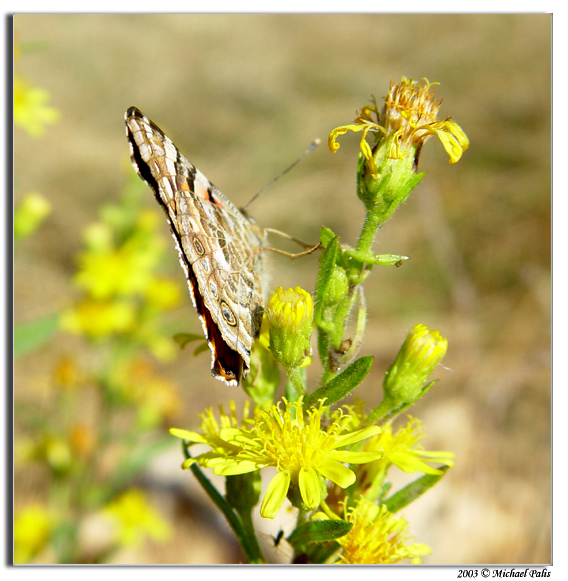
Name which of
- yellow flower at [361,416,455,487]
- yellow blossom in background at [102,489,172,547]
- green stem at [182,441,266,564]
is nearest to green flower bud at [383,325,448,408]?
yellow flower at [361,416,455,487]

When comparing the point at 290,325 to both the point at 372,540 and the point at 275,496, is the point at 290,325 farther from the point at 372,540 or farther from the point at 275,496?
the point at 372,540

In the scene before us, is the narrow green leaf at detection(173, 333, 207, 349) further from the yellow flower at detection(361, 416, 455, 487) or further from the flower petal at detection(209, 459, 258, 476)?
the yellow flower at detection(361, 416, 455, 487)

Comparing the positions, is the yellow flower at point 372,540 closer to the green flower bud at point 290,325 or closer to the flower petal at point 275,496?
the flower petal at point 275,496

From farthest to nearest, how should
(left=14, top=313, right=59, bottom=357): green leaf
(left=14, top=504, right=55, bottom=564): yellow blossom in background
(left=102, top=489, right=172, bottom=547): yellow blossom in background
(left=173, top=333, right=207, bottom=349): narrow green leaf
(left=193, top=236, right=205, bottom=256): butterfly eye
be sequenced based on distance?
1. (left=102, top=489, right=172, bottom=547): yellow blossom in background
2. (left=14, top=504, right=55, bottom=564): yellow blossom in background
3. (left=14, top=313, right=59, bottom=357): green leaf
4. (left=173, top=333, right=207, bottom=349): narrow green leaf
5. (left=193, top=236, right=205, bottom=256): butterfly eye

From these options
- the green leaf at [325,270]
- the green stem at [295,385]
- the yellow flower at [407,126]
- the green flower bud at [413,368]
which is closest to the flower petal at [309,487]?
the green stem at [295,385]

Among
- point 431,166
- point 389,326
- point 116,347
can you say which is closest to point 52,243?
point 116,347
